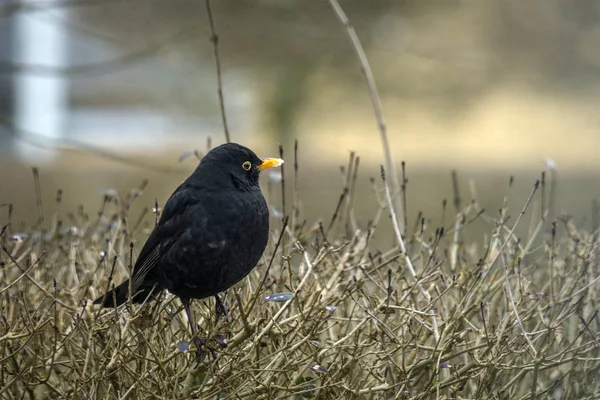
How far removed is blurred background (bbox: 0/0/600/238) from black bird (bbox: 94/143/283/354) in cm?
806

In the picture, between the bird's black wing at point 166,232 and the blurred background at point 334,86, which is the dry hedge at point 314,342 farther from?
the blurred background at point 334,86

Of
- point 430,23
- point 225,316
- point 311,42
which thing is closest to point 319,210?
point 311,42

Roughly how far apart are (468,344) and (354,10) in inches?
363

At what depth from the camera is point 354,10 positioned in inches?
444

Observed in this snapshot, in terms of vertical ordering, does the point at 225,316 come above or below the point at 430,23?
below

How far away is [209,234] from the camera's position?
244 cm

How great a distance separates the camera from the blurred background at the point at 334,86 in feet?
36.6

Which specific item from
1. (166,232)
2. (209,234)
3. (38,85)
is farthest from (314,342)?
(38,85)

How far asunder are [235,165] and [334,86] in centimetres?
972

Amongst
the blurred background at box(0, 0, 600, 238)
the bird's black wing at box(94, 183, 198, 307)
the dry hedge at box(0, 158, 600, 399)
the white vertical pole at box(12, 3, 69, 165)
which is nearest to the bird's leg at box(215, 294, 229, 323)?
the dry hedge at box(0, 158, 600, 399)

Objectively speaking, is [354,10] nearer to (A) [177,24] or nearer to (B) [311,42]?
(B) [311,42]

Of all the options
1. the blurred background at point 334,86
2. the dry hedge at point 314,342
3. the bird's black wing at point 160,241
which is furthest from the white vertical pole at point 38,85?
the bird's black wing at point 160,241

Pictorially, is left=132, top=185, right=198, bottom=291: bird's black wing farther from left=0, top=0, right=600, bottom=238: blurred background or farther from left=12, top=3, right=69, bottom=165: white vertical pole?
left=12, top=3, right=69, bottom=165: white vertical pole

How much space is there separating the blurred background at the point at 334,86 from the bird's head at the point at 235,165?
317 inches
